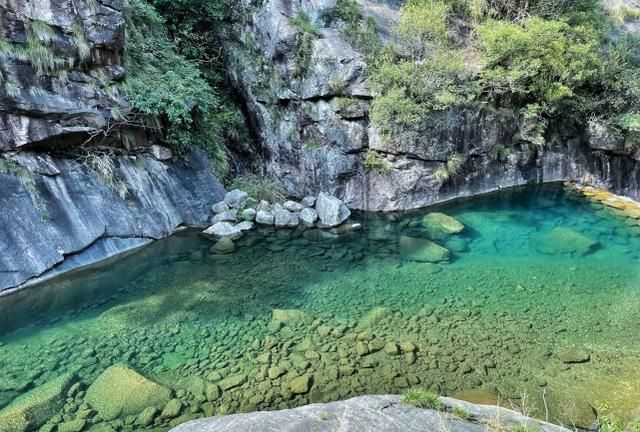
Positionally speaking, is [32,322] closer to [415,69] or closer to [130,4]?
[130,4]

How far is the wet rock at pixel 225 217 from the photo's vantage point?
1221 cm

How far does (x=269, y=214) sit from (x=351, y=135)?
3587 millimetres

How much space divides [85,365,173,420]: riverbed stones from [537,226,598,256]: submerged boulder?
9515 mm

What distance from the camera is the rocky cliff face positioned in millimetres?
13391

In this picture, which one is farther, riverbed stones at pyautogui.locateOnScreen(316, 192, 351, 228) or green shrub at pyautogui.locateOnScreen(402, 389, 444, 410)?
riverbed stones at pyautogui.locateOnScreen(316, 192, 351, 228)

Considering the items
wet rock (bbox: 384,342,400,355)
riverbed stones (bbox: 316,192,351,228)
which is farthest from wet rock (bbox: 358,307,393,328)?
riverbed stones (bbox: 316,192,351,228)

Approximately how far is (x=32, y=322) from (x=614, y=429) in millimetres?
8823

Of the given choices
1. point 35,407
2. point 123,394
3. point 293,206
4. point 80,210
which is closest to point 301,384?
point 123,394

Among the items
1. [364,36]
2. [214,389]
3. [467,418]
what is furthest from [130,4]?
[467,418]

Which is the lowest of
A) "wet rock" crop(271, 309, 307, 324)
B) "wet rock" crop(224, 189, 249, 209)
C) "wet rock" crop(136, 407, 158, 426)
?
"wet rock" crop(136, 407, 158, 426)

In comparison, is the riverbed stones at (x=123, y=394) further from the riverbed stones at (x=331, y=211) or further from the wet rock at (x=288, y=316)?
the riverbed stones at (x=331, y=211)

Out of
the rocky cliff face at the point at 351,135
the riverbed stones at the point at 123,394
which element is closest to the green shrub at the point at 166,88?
the rocky cliff face at the point at 351,135

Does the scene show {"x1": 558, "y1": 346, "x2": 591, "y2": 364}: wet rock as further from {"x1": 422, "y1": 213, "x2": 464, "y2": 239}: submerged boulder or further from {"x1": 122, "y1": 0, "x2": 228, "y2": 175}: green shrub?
{"x1": 122, "y1": 0, "x2": 228, "y2": 175}: green shrub

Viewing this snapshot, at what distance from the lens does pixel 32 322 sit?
7.93m
